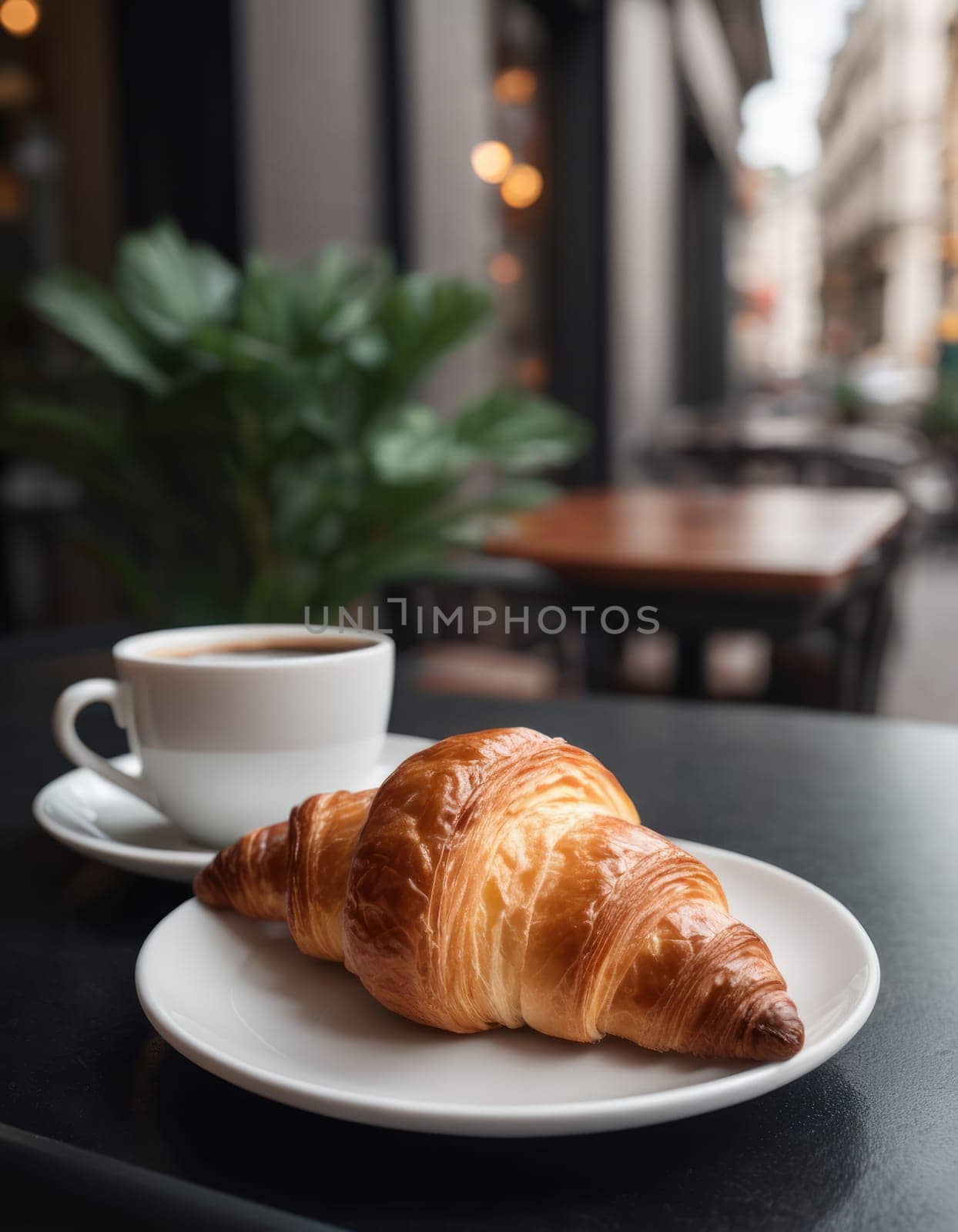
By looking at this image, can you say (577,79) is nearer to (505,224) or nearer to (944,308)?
(505,224)

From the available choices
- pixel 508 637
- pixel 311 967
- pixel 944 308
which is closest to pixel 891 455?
pixel 508 637

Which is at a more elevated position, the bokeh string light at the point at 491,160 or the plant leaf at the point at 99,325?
the bokeh string light at the point at 491,160

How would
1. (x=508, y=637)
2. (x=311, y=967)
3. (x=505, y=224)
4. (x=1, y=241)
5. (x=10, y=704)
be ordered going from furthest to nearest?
(x=505, y=224), (x=1, y=241), (x=508, y=637), (x=10, y=704), (x=311, y=967)

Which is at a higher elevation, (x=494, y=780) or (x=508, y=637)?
(x=494, y=780)

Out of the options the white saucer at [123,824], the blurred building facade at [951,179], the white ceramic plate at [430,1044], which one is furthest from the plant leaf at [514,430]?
the blurred building facade at [951,179]

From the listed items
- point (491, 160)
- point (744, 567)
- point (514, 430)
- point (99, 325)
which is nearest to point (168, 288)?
point (99, 325)

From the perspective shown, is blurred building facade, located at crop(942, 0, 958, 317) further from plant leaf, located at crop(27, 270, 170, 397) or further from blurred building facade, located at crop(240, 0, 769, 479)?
plant leaf, located at crop(27, 270, 170, 397)

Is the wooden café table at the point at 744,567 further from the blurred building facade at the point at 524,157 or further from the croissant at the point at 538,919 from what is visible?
the croissant at the point at 538,919
